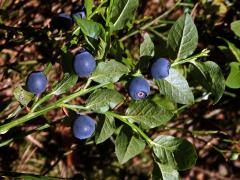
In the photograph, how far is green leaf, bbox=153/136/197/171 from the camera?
108 cm

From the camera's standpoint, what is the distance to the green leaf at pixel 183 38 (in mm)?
1179

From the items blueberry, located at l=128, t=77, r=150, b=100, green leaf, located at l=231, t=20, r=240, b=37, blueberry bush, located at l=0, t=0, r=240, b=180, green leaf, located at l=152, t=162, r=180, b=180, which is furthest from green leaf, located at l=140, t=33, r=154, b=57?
green leaf, located at l=231, t=20, r=240, b=37

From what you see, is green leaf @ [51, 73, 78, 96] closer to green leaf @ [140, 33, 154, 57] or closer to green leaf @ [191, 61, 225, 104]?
green leaf @ [140, 33, 154, 57]

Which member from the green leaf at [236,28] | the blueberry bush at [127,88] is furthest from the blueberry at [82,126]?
the green leaf at [236,28]

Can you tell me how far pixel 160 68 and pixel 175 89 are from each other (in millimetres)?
106

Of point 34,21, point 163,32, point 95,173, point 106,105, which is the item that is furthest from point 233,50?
point 95,173

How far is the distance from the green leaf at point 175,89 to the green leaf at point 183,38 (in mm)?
67

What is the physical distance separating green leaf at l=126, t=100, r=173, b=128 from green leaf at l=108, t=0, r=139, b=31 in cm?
23

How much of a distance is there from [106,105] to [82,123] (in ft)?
0.28

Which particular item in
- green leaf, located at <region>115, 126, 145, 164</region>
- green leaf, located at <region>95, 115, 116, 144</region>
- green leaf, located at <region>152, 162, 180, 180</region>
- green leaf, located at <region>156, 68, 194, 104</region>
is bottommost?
green leaf, located at <region>152, 162, 180, 180</region>

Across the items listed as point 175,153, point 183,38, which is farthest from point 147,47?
point 175,153

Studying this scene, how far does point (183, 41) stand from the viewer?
3.90 ft

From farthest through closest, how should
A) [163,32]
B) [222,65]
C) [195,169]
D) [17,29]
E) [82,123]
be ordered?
[195,169] < [163,32] < [222,65] < [17,29] < [82,123]

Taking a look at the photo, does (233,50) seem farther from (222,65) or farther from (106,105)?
(106,105)
